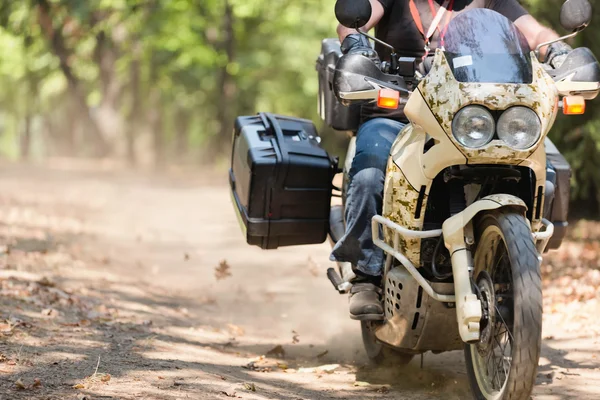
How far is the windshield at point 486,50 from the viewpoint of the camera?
407 cm

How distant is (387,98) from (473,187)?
24.0 inches

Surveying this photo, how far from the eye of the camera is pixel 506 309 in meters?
4.08

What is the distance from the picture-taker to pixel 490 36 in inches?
166

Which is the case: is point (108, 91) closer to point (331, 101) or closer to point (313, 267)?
point (313, 267)

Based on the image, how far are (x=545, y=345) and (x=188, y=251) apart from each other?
5.42 meters

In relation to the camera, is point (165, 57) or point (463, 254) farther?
point (165, 57)

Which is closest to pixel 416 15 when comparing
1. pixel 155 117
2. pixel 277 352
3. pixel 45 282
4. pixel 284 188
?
pixel 284 188

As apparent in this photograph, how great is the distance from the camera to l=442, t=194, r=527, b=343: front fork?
13.4ft

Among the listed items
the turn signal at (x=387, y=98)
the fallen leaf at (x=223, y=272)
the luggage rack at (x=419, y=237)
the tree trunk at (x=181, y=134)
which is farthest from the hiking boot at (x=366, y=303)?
the tree trunk at (x=181, y=134)

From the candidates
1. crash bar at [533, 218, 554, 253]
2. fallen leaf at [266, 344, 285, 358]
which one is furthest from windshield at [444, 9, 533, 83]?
fallen leaf at [266, 344, 285, 358]

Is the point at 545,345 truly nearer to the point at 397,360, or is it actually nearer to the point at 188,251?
the point at 397,360

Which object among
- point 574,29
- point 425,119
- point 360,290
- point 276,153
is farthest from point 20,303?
point 574,29

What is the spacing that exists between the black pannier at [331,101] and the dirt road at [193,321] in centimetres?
154

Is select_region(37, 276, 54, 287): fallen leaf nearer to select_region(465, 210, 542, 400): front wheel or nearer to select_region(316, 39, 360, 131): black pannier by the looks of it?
select_region(316, 39, 360, 131): black pannier
